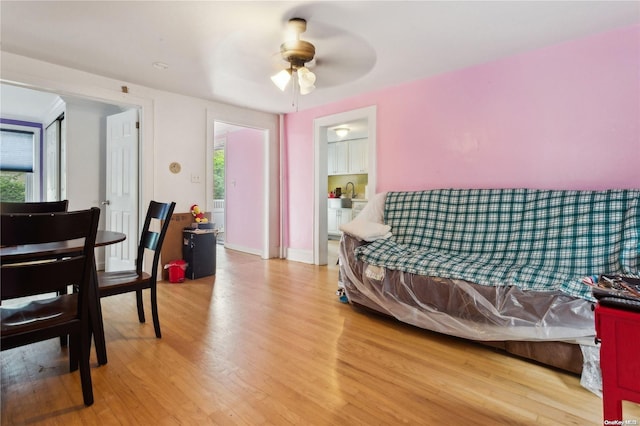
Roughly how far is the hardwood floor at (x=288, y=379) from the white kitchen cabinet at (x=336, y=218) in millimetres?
4260

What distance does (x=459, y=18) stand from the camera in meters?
2.22

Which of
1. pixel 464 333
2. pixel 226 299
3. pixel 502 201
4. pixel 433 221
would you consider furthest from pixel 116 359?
pixel 502 201

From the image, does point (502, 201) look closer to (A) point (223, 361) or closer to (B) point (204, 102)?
(A) point (223, 361)

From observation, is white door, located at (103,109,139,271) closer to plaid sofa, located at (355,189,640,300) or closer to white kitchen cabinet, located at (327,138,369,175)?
plaid sofa, located at (355,189,640,300)

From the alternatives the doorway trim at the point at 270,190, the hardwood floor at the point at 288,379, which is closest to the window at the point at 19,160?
the doorway trim at the point at 270,190

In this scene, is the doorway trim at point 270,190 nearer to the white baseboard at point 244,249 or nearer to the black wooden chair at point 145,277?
the white baseboard at point 244,249

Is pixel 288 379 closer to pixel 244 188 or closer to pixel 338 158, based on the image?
pixel 244 188

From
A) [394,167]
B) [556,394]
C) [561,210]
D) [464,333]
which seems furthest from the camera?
[394,167]

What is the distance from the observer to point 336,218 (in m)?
6.99

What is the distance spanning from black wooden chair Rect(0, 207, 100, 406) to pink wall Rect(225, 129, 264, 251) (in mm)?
3697

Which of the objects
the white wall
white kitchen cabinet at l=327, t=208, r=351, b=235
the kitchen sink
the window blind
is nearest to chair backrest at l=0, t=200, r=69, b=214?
the white wall

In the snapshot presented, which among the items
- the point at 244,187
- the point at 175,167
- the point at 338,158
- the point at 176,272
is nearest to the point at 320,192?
the point at 244,187

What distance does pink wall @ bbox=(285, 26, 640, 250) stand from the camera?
2.36 metres

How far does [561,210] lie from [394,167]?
167 cm
